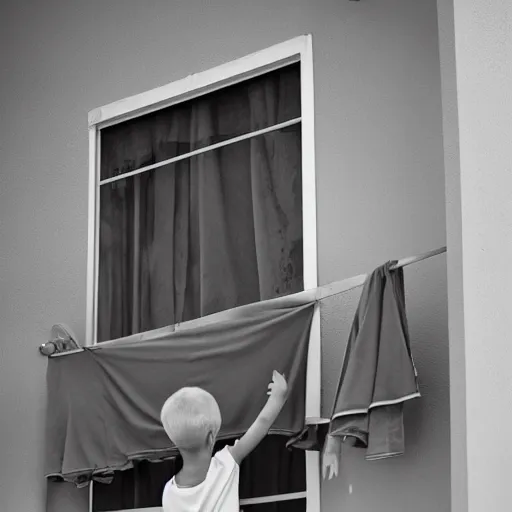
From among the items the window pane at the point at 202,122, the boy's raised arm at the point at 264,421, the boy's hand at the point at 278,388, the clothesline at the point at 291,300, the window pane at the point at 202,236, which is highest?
the window pane at the point at 202,122

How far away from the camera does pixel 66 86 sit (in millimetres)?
5699

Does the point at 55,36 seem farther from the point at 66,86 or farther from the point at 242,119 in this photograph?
the point at 242,119

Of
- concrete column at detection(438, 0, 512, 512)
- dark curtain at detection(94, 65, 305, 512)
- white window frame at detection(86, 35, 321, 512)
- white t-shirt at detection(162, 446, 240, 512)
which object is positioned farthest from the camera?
dark curtain at detection(94, 65, 305, 512)

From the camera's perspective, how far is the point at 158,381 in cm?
478

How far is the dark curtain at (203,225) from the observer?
15.4ft

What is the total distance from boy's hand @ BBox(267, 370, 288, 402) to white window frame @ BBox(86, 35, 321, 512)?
0.43 ft

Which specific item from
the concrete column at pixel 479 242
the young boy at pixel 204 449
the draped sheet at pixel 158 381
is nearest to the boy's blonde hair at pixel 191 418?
the young boy at pixel 204 449

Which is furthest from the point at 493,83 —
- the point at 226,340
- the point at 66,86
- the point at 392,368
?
the point at 66,86

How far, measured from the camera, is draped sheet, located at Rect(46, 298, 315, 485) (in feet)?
14.5

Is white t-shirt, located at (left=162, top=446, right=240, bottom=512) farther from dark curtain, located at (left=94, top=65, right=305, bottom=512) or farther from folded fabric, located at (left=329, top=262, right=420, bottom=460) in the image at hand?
folded fabric, located at (left=329, top=262, right=420, bottom=460)

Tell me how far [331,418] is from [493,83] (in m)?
1.12

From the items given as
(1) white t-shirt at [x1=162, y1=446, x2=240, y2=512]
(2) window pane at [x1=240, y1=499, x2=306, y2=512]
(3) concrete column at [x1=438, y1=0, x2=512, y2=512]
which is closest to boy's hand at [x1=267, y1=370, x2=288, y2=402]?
(1) white t-shirt at [x1=162, y1=446, x2=240, y2=512]

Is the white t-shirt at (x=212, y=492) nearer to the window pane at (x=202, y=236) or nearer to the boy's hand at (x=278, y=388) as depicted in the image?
the boy's hand at (x=278, y=388)

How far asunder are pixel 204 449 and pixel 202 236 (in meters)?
1.09
